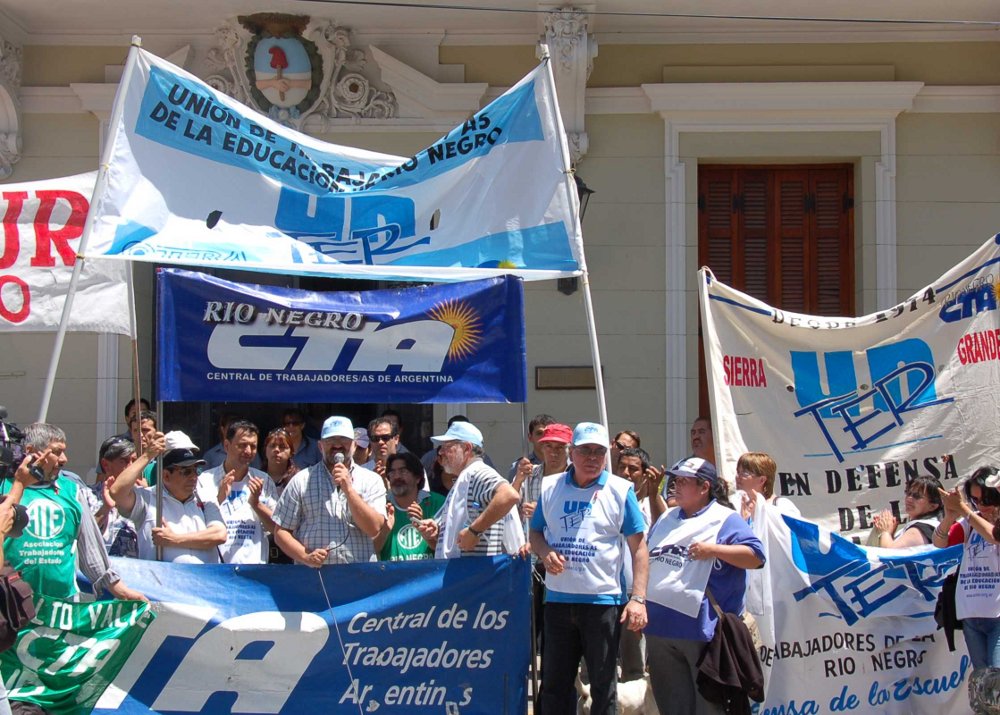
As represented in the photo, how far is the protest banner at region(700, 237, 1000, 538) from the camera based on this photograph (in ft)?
25.1

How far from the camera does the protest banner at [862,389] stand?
765cm

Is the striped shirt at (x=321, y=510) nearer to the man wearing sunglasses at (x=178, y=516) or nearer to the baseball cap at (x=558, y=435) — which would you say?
the man wearing sunglasses at (x=178, y=516)

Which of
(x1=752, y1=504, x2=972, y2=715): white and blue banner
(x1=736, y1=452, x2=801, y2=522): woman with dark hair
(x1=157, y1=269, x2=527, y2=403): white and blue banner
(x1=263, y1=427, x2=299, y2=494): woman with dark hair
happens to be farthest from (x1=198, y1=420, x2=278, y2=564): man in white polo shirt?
(x1=752, y1=504, x2=972, y2=715): white and blue banner

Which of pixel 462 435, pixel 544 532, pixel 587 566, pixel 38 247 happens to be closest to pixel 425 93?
pixel 38 247

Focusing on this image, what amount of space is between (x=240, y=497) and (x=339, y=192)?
1778mm

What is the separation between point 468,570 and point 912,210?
5.95m

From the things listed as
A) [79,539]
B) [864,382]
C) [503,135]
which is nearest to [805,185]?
[864,382]

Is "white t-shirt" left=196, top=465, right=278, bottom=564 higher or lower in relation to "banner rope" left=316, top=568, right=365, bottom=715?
higher

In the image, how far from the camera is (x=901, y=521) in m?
7.74

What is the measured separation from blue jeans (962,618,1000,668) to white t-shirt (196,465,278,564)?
3.75m

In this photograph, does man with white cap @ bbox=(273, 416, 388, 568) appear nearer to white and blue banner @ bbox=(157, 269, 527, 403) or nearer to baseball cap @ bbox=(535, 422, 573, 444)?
white and blue banner @ bbox=(157, 269, 527, 403)

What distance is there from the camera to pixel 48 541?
6.02 meters

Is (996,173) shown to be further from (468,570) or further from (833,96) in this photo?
(468,570)

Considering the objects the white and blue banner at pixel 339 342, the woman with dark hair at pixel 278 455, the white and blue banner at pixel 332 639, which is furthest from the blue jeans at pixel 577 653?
the woman with dark hair at pixel 278 455
